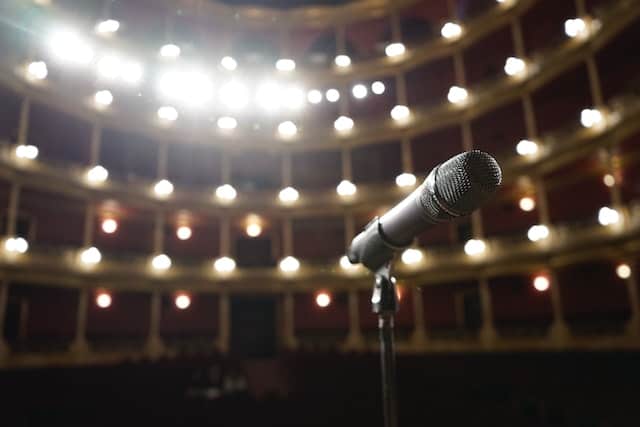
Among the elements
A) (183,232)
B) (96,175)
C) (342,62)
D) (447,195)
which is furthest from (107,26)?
(447,195)

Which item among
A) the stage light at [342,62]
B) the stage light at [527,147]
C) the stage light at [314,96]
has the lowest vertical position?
the stage light at [527,147]

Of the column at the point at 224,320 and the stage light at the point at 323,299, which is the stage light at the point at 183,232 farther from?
the stage light at the point at 323,299

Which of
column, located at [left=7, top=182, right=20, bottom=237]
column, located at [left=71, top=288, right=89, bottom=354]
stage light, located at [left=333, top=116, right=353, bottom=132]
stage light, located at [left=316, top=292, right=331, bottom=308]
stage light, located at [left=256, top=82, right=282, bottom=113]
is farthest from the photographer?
stage light, located at [left=256, top=82, right=282, bottom=113]

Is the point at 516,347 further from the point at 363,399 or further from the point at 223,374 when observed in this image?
the point at 223,374

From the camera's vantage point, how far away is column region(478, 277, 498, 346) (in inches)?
701

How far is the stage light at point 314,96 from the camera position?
23344mm

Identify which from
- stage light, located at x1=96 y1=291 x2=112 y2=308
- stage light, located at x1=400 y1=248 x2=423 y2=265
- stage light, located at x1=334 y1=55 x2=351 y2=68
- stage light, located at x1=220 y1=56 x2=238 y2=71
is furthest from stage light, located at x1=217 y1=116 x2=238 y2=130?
stage light, located at x1=400 y1=248 x2=423 y2=265

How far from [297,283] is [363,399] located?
11.0 m

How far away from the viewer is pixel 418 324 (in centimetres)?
1986

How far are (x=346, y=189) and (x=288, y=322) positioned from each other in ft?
21.7

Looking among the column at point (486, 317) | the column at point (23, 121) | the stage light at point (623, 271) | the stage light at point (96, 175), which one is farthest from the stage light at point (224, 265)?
the stage light at point (623, 271)

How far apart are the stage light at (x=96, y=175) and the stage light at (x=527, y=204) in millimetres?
16103

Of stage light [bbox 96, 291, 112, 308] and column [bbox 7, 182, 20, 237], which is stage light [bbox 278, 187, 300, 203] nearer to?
stage light [bbox 96, 291, 112, 308]

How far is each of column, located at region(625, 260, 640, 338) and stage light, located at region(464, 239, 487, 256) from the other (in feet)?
16.5
